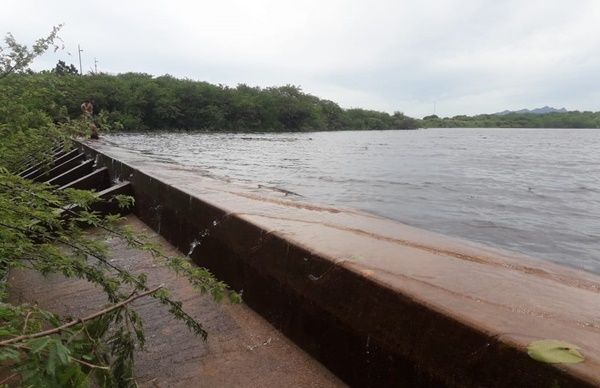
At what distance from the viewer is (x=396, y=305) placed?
1959 millimetres

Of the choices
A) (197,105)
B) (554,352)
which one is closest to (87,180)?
(554,352)

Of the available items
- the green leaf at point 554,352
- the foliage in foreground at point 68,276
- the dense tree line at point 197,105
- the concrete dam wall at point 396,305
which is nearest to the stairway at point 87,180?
the foliage in foreground at point 68,276

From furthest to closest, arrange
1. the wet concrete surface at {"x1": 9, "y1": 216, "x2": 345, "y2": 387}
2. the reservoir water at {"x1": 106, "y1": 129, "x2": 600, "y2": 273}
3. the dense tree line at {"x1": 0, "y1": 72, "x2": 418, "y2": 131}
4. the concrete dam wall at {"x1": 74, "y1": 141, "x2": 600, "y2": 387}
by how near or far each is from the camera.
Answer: the dense tree line at {"x1": 0, "y1": 72, "x2": 418, "y2": 131} → the reservoir water at {"x1": 106, "y1": 129, "x2": 600, "y2": 273} → the wet concrete surface at {"x1": 9, "y1": 216, "x2": 345, "y2": 387} → the concrete dam wall at {"x1": 74, "y1": 141, "x2": 600, "y2": 387}

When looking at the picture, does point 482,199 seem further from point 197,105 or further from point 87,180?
point 197,105

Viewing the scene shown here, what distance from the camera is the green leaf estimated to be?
4.60 ft

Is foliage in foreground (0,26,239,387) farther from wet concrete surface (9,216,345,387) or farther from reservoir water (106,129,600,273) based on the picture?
reservoir water (106,129,600,273)

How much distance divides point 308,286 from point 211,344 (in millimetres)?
674

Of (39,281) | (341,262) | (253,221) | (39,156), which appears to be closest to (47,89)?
(39,156)

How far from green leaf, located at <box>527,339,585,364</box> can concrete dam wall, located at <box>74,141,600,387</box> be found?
22 millimetres

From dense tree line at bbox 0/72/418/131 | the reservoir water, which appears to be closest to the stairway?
the reservoir water

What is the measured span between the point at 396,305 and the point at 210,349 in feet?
3.83

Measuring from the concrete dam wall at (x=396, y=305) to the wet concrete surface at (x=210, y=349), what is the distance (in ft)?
0.35

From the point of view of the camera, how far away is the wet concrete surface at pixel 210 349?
226 cm

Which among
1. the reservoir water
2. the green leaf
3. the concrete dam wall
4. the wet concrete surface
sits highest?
the green leaf
